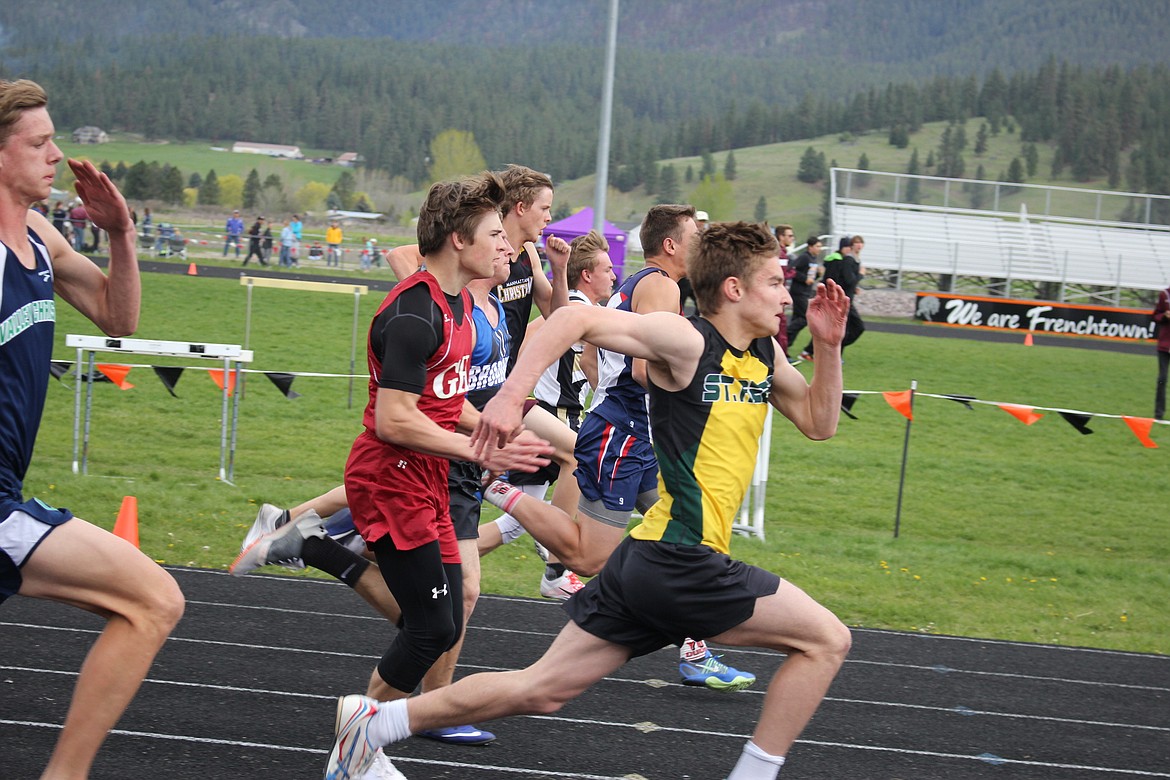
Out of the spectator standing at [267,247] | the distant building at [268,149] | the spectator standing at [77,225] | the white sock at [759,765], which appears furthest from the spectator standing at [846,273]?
the distant building at [268,149]

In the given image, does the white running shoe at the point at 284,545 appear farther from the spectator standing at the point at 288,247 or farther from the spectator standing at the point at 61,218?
the spectator standing at the point at 288,247

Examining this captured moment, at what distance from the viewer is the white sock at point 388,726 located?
374 cm

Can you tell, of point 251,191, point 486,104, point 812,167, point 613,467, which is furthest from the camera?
point 486,104

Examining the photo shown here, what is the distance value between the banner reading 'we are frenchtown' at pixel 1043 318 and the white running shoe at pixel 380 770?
29.4m

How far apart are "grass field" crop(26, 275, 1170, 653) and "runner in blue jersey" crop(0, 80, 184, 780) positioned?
422cm

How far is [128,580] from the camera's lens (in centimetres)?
331

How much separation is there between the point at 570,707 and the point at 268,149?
510 ft

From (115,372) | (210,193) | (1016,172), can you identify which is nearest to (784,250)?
(115,372)

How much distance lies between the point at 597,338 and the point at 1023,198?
4228 cm

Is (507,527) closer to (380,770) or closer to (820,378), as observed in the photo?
(380,770)

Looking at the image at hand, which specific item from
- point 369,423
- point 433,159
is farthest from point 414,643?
point 433,159

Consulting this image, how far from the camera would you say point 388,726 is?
12.3 feet

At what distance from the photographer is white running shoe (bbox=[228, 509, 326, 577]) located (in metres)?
4.42

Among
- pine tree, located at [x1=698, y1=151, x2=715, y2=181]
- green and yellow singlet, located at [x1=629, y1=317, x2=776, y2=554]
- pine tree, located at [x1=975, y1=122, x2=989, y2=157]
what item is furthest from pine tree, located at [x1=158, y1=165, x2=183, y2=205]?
green and yellow singlet, located at [x1=629, y1=317, x2=776, y2=554]
